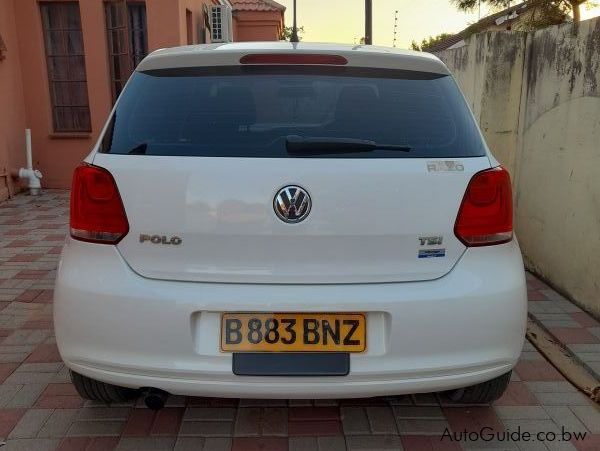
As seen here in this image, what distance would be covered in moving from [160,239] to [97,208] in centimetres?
28

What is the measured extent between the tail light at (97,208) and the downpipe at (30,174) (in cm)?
633

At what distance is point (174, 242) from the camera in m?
1.99

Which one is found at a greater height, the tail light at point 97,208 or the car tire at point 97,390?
the tail light at point 97,208

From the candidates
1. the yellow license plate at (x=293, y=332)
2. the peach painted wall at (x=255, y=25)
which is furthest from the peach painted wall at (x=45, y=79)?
the peach painted wall at (x=255, y=25)

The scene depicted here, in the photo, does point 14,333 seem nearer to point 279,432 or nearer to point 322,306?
point 279,432

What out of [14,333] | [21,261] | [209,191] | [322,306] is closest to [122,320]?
[209,191]

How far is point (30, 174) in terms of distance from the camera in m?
7.74

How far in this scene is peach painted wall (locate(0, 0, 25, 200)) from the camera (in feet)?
24.2

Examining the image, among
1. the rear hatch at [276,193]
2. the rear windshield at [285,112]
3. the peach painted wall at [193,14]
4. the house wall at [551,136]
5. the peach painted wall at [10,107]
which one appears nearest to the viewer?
the rear hatch at [276,193]

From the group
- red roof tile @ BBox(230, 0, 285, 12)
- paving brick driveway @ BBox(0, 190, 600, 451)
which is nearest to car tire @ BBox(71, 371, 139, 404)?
paving brick driveway @ BBox(0, 190, 600, 451)

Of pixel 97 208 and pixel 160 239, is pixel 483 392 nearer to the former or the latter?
pixel 160 239

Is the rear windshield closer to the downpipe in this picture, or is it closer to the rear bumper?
the rear bumper

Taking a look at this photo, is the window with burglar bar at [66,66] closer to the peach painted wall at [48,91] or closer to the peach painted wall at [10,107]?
the peach painted wall at [48,91]

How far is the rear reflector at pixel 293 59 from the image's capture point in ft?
7.31
